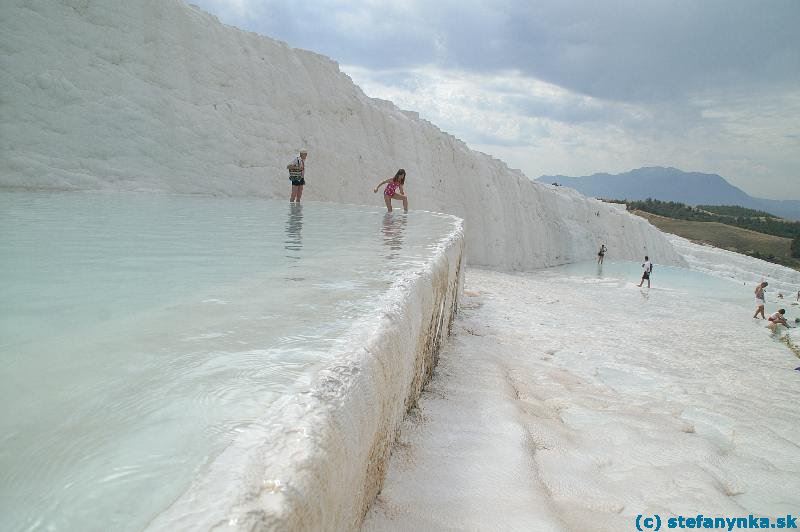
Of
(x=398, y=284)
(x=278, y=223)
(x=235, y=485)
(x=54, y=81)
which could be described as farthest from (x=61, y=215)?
(x=54, y=81)

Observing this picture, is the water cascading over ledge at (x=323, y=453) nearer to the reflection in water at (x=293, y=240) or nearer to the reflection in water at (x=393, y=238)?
the reflection in water at (x=293, y=240)

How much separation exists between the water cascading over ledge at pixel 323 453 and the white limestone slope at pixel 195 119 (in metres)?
8.89

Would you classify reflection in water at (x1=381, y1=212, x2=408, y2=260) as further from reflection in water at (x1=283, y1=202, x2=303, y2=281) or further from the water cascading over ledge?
the water cascading over ledge

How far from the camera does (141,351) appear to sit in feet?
5.82

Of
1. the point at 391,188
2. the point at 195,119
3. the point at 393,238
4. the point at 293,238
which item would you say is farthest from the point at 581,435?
the point at 195,119

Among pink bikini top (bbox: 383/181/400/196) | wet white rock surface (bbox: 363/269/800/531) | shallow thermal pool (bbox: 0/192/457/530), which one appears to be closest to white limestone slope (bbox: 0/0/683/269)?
pink bikini top (bbox: 383/181/400/196)

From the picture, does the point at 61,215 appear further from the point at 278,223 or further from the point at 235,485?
the point at 235,485

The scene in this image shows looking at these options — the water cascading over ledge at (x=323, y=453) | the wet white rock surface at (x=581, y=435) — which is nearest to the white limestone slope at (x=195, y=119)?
the wet white rock surface at (x=581, y=435)

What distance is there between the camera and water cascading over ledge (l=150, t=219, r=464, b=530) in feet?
3.40

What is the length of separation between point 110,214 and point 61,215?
1.90 ft

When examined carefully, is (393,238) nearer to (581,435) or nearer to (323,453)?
(581,435)

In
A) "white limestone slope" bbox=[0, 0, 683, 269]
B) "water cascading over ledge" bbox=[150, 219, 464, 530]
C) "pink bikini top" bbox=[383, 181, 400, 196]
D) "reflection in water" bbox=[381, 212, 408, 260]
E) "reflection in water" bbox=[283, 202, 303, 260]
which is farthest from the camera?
"pink bikini top" bbox=[383, 181, 400, 196]

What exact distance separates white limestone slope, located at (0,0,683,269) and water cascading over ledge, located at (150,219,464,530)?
889 cm

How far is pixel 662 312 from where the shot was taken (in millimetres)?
12555
